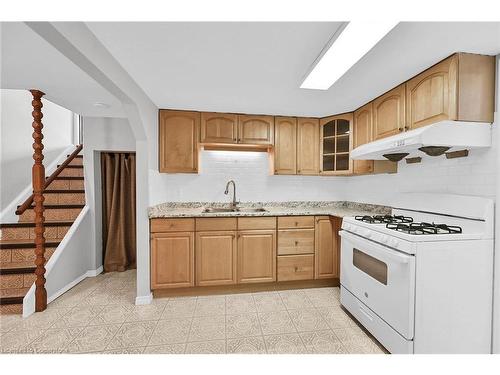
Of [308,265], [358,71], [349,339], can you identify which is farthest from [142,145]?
[349,339]

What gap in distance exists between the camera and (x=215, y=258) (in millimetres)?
2551

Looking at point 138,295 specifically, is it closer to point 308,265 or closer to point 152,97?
point 308,265

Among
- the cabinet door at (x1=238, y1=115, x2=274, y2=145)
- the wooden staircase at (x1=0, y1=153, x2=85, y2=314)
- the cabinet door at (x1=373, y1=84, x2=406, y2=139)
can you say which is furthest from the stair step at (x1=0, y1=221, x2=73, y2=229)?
the cabinet door at (x1=373, y1=84, x2=406, y2=139)

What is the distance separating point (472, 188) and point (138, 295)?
3112mm

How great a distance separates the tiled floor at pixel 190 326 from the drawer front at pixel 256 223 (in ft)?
2.49

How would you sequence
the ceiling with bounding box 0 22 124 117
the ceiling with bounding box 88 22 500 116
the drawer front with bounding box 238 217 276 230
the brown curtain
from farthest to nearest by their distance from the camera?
the brown curtain < the drawer front with bounding box 238 217 276 230 < the ceiling with bounding box 0 22 124 117 < the ceiling with bounding box 88 22 500 116

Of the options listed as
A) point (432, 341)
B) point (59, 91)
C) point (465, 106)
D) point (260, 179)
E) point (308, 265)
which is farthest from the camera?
point (260, 179)

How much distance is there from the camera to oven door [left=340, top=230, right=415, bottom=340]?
4.88ft

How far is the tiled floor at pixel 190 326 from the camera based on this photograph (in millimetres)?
1728

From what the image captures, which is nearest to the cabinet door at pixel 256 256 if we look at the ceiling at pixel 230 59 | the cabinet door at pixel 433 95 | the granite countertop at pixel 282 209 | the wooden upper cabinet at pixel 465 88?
the granite countertop at pixel 282 209

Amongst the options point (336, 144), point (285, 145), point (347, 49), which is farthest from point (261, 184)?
point (347, 49)

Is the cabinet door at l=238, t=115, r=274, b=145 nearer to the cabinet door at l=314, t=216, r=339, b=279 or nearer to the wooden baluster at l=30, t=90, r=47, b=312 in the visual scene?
the cabinet door at l=314, t=216, r=339, b=279

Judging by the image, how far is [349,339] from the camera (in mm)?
1808

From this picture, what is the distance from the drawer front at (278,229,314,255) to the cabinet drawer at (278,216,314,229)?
5 cm
